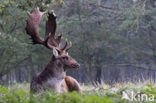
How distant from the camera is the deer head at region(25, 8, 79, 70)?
889cm

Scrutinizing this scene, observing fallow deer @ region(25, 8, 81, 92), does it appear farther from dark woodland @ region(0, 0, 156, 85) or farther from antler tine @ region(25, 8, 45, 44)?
dark woodland @ region(0, 0, 156, 85)

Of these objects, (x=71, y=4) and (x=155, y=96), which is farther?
(x=71, y=4)

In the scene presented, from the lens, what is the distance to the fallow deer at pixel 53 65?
8.49 metres

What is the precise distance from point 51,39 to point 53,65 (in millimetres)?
999

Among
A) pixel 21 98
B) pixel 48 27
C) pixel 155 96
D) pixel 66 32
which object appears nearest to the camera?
pixel 21 98

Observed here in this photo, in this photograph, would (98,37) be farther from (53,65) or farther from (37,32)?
(53,65)

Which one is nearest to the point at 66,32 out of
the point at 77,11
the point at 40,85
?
the point at 77,11

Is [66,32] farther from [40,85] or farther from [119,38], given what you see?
[40,85]

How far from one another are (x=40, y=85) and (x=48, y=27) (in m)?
1.95

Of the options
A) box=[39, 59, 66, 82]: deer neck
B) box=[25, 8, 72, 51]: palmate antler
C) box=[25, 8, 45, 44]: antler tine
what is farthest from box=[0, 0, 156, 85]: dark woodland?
box=[39, 59, 66, 82]: deer neck

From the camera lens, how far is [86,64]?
99.5ft

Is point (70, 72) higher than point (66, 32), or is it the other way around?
point (66, 32)

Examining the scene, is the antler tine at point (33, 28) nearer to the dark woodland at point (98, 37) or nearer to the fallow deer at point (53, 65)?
the fallow deer at point (53, 65)

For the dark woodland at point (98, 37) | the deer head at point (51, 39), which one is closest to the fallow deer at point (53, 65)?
the deer head at point (51, 39)
